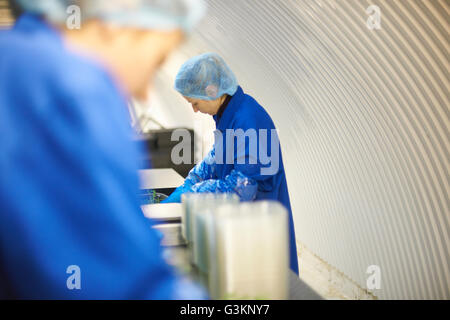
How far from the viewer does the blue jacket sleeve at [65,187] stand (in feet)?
3.45

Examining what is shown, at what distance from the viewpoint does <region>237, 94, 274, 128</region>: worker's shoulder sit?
2.97 m

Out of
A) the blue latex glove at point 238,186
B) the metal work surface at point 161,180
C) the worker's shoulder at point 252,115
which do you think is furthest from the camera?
the metal work surface at point 161,180

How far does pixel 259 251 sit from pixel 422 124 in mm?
2554

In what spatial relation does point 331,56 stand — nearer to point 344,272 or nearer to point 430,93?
point 430,93

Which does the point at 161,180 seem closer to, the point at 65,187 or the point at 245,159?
the point at 245,159

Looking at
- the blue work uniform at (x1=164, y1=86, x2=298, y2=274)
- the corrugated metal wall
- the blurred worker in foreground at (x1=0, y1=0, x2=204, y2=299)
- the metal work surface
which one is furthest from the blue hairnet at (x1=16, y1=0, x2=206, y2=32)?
the metal work surface

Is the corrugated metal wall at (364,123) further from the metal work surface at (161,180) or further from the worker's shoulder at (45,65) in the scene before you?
the worker's shoulder at (45,65)

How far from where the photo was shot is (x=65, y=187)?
3.51ft

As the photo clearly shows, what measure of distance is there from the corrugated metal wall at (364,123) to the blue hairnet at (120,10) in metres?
2.28

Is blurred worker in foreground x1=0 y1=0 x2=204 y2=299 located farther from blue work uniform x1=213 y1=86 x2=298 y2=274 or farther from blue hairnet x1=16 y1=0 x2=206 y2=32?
blue work uniform x1=213 y1=86 x2=298 y2=274

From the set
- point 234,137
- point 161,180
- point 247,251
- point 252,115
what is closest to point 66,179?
point 247,251

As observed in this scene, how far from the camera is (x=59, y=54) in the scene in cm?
108

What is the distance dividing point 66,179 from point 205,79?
201 cm

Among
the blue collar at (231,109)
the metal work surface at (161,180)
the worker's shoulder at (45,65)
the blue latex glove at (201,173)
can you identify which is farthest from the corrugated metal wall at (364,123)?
the worker's shoulder at (45,65)
